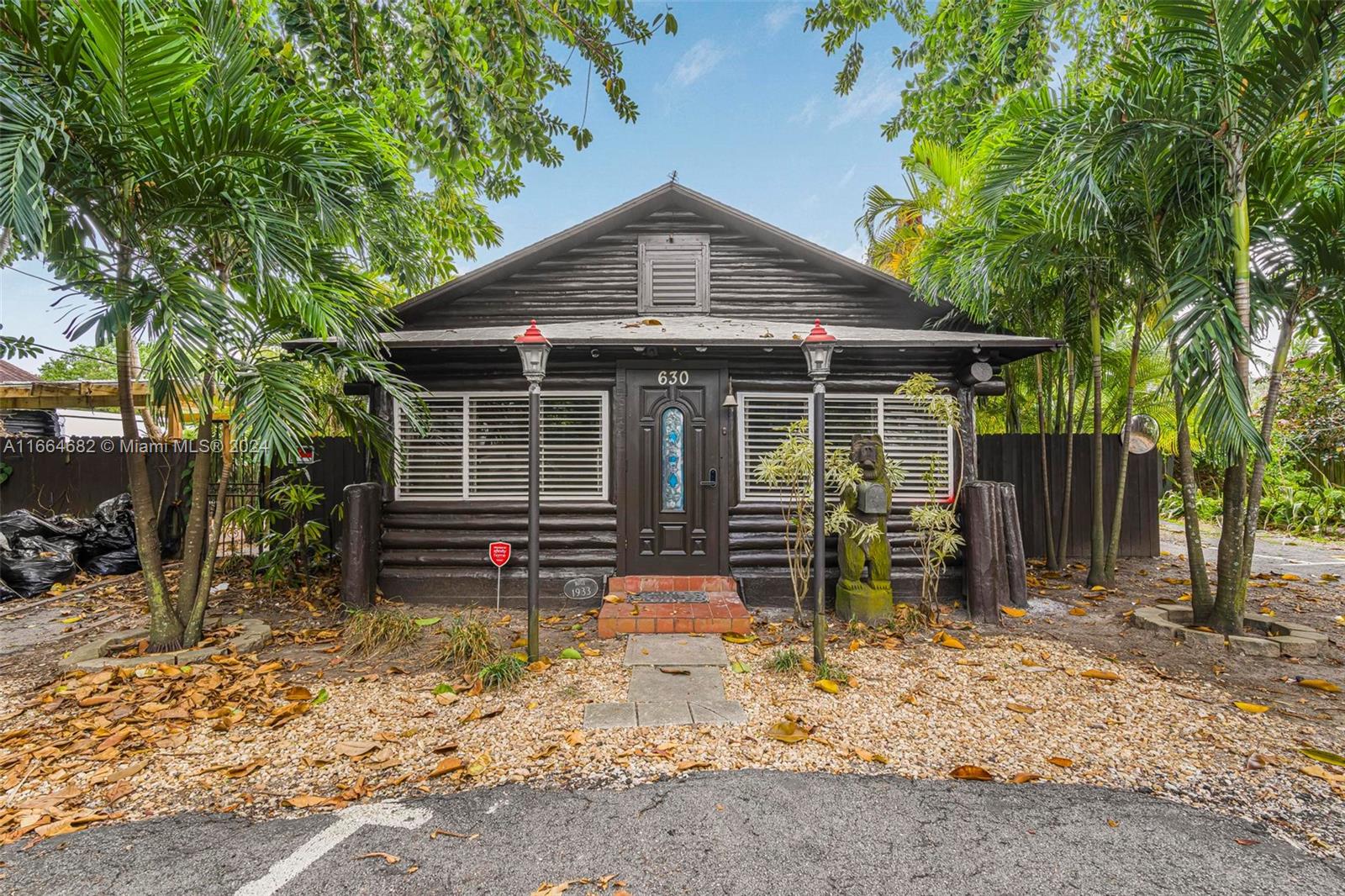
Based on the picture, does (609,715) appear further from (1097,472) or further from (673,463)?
(1097,472)

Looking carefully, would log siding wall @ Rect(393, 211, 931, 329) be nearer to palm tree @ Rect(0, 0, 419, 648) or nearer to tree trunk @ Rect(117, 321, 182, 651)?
palm tree @ Rect(0, 0, 419, 648)

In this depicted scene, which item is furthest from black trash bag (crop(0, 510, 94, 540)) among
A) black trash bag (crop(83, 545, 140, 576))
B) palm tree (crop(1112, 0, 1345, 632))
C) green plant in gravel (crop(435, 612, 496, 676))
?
palm tree (crop(1112, 0, 1345, 632))

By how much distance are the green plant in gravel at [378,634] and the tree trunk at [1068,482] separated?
306 inches

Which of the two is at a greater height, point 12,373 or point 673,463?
point 12,373

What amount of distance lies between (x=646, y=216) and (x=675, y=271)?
2.74 feet

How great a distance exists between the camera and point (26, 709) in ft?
11.6

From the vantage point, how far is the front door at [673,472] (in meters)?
6.13

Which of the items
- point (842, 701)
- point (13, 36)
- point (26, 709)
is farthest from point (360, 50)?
point (842, 701)

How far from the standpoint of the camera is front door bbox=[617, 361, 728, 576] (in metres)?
6.13

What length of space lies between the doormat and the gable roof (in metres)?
4.46

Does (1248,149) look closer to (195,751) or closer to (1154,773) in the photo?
(1154,773)

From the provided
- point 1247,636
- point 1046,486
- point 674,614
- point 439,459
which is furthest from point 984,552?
point 439,459

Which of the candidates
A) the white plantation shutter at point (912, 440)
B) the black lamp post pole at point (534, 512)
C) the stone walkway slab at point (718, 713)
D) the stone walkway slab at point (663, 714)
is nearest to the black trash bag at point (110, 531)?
Result: the black lamp post pole at point (534, 512)

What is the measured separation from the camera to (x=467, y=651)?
423 cm
